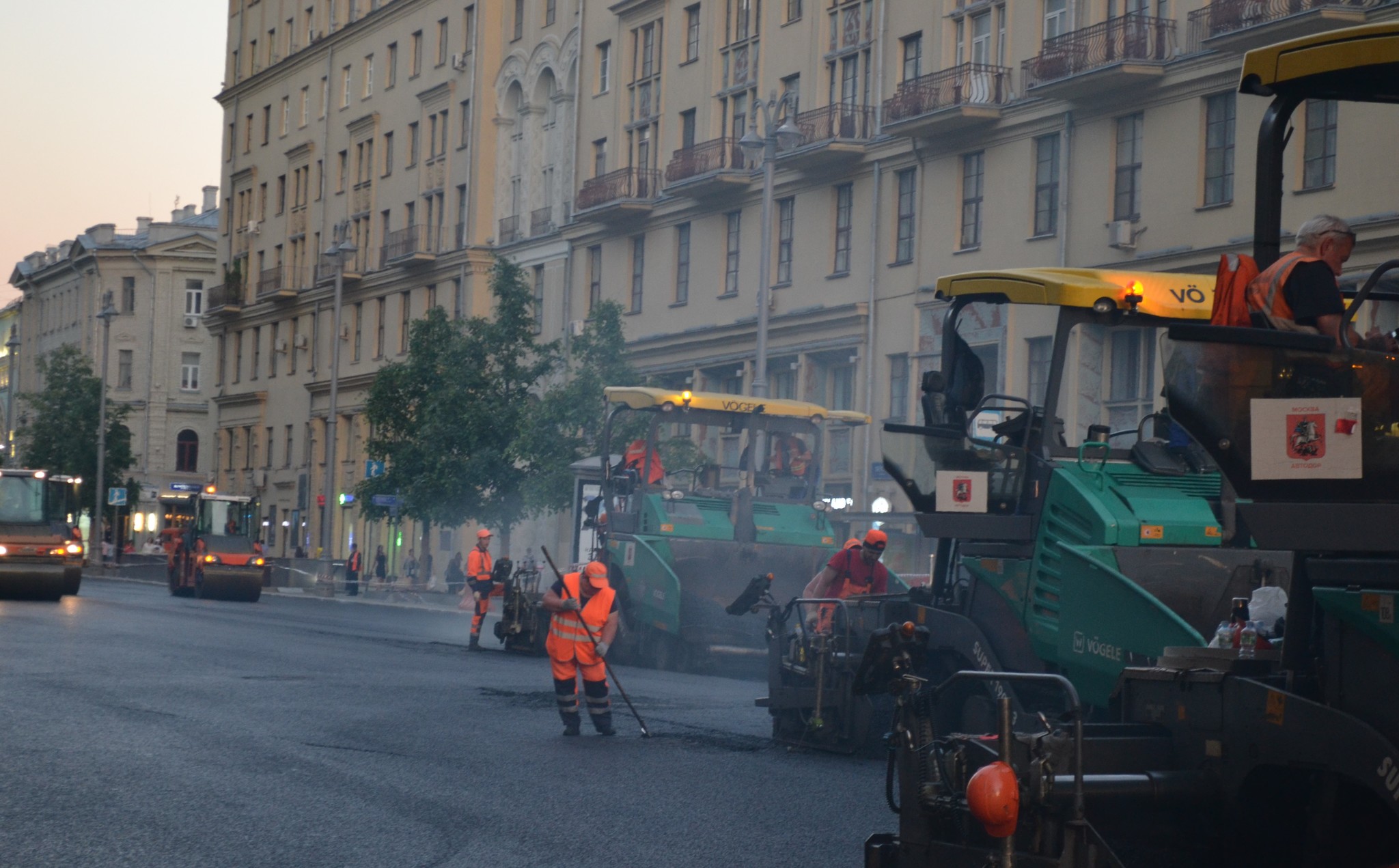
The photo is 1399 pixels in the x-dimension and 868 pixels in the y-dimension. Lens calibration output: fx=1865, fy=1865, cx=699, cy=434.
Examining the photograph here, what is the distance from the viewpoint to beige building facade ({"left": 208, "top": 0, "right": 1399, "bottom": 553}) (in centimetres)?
2870

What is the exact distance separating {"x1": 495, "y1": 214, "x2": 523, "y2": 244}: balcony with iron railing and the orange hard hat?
48.7 meters

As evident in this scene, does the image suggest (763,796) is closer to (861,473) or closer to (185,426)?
(861,473)

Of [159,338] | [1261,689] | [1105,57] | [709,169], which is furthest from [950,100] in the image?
[159,338]

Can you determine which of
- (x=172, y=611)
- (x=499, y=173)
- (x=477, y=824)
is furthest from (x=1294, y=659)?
(x=499, y=173)

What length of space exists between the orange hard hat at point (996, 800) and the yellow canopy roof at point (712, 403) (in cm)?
1519

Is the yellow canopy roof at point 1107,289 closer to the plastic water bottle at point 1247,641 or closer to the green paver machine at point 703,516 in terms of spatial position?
the plastic water bottle at point 1247,641

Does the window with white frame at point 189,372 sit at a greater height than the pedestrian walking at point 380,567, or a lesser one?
greater

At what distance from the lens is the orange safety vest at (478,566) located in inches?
1017

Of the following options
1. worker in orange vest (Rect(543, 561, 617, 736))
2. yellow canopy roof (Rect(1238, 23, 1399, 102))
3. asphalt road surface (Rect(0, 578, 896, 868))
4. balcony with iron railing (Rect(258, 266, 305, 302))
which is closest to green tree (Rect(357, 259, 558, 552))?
asphalt road surface (Rect(0, 578, 896, 868))

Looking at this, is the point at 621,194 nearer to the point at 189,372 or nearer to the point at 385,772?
the point at 385,772

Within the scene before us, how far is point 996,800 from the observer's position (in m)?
5.40

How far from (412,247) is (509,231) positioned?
549 cm

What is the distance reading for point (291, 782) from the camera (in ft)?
36.8

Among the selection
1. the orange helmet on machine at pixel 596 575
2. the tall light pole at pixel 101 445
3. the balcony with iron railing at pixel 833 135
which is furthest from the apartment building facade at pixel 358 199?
the orange helmet on machine at pixel 596 575
